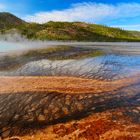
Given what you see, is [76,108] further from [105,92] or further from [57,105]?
[105,92]

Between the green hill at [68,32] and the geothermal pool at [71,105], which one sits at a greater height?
the geothermal pool at [71,105]

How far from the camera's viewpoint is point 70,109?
30.1ft

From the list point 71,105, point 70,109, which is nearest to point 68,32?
point 71,105

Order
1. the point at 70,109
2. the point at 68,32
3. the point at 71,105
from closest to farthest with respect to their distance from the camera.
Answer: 1. the point at 70,109
2. the point at 71,105
3. the point at 68,32

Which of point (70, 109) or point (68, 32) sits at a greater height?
point (70, 109)

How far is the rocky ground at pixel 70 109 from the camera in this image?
7552 millimetres

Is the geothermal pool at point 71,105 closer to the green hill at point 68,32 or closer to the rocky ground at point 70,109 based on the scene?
the rocky ground at point 70,109

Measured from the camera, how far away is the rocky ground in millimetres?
7552

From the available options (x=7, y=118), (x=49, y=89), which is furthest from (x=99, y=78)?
(x=7, y=118)

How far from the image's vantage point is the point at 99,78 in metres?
13.2

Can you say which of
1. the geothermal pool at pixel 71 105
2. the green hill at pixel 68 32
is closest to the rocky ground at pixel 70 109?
the geothermal pool at pixel 71 105

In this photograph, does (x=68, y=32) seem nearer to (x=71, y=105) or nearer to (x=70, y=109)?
(x=71, y=105)

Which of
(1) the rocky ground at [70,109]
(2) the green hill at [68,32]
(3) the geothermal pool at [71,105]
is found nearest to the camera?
(1) the rocky ground at [70,109]

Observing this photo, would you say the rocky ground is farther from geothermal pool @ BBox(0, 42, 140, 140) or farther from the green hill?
the green hill
